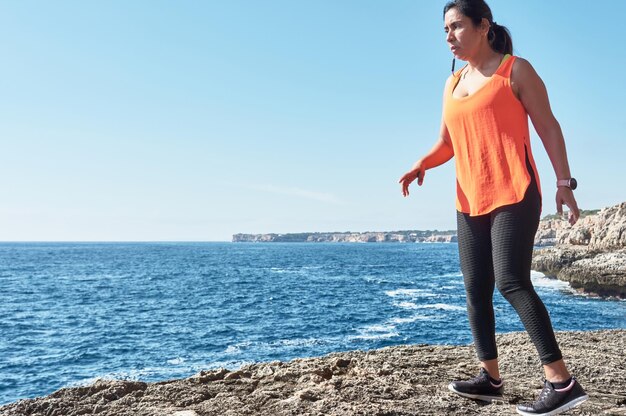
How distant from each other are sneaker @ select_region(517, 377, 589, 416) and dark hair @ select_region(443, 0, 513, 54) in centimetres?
206

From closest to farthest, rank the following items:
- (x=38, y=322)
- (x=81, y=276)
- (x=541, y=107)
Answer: (x=541, y=107) → (x=38, y=322) → (x=81, y=276)

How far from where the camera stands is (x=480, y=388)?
12.5 ft

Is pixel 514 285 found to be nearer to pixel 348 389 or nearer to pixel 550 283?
pixel 348 389

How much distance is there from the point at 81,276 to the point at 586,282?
58.4 m

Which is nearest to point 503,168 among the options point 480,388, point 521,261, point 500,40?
point 521,261

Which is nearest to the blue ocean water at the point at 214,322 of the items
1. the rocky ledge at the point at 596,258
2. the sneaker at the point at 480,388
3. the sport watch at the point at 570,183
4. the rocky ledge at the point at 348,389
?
the rocky ledge at the point at 596,258

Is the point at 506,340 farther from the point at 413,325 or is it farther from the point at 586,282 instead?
the point at 586,282

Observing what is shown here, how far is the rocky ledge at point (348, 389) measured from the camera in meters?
3.74

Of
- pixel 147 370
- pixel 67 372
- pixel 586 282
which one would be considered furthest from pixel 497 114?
pixel 586 282

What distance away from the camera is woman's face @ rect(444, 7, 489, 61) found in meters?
3.41

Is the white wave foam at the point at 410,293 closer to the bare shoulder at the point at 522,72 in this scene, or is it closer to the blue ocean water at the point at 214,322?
the blue ocean water at the point at 214,322

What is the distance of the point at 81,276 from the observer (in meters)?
71.0

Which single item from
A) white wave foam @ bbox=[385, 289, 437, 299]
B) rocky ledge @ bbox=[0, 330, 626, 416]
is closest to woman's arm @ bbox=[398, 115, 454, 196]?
rocky ledge @ bbox=[0, 330, 626, 416]

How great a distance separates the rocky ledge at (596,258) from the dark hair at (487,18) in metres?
42.8
